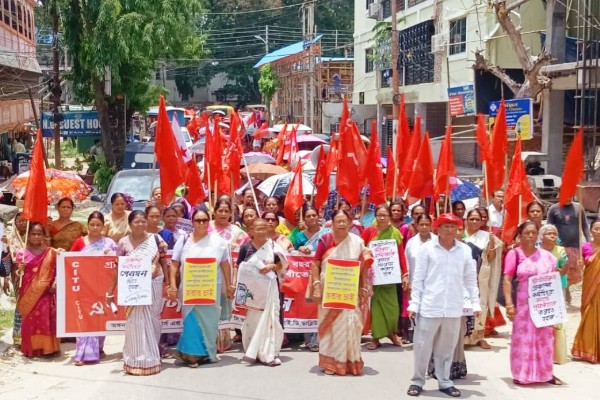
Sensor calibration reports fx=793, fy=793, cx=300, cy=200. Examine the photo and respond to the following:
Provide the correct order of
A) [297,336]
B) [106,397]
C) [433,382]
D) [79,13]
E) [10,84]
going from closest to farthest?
[106,397]
[433,382]
[297,336]
[10,84]
[79,13]

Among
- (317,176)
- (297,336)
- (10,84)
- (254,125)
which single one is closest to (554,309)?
(297,336)

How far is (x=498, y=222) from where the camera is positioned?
9.96 metres

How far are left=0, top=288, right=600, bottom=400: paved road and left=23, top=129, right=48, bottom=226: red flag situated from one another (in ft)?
4.50

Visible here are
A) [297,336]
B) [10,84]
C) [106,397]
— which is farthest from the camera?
[10,84]

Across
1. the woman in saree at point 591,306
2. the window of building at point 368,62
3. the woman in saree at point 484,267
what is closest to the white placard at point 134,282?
the woman in saree at point 484,267

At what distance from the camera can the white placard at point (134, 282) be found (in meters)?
7.05

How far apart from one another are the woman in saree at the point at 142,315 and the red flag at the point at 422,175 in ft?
13.0

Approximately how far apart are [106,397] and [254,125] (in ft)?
92.4

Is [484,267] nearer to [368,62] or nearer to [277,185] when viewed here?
[277,185]

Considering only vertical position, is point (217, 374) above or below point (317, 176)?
below

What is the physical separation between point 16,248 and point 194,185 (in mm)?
3101

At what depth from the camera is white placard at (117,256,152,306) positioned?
277 inches

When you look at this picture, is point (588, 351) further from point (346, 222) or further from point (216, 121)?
point (216, 121)

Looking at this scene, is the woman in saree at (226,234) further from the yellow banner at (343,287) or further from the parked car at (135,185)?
the parked car at (135,185)
